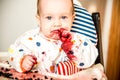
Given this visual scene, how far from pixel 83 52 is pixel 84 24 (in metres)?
0.15

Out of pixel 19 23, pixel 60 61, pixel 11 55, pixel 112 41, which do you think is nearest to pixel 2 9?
pixel 19 23

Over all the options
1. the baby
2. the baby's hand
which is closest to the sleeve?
the baby

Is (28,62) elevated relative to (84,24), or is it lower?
lower

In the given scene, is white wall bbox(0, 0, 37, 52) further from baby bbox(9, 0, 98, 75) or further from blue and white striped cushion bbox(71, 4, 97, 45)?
blue and white striped cushion bbox(71, 4, 97, 45)

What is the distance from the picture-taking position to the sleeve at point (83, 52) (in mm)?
978

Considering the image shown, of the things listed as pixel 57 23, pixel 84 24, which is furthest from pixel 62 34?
pixel 84 24

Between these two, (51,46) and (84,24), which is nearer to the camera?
(51,46)

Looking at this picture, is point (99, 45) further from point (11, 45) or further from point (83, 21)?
point (11, 45)

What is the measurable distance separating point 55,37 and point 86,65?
0.57ft

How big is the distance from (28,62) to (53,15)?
0.20m

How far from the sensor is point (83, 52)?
3.24 feet

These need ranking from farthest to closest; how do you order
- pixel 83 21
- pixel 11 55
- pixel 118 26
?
pixel 118 26 < pixel 83 21 < pixel 11 55

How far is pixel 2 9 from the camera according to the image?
3.27 feet

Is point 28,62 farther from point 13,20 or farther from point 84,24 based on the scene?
point 84,24
